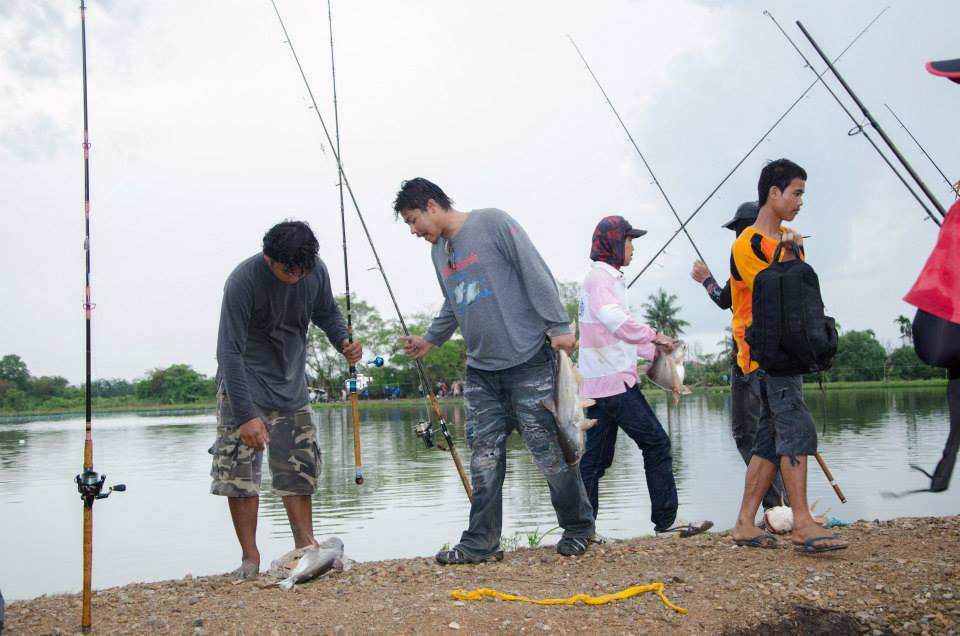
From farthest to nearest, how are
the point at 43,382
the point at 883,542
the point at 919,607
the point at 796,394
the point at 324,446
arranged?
the point at 43,382
the point at 324,446
the point at 883,542
the point at 796,394
the point at 919,607

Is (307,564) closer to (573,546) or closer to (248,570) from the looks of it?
(248,570)

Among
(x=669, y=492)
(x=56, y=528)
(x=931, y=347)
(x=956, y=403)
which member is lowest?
(x=56, y=528)

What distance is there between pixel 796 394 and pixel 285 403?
8.78ft

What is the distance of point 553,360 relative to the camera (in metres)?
→ 4.73

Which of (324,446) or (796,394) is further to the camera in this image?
(324,446)

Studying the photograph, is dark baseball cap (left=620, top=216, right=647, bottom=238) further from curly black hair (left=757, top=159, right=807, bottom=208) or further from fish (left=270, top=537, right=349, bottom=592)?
fish (left=270, top=537, right=349, bottom=592)

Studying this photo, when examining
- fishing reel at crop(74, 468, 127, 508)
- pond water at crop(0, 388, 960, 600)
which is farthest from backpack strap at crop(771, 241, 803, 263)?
pond water at crop(0, 388, 960, 600)

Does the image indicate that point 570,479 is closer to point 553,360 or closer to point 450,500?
point 553,360

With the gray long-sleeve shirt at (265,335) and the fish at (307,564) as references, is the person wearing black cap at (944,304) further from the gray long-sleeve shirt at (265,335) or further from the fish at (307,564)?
the gray long-sleeve shirt at (265,335)

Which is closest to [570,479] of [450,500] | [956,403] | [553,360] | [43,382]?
[553,360]

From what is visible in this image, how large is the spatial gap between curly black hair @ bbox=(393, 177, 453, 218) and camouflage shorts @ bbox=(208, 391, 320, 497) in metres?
1.26

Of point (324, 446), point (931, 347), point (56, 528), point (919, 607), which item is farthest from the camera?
point (324, 446)

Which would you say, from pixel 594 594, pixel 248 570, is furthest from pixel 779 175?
pixel 248 570

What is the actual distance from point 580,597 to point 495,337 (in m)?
1.44
